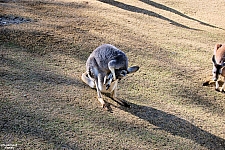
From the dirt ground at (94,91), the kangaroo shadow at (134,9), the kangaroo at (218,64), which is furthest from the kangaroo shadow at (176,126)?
the kangaroo shadow at (134,9)

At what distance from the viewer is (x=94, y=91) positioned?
15.1 ft

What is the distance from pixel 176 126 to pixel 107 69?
115 cm

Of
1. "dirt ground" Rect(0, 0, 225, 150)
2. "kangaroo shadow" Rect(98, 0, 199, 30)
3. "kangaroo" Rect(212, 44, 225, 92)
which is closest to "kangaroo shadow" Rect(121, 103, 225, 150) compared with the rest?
"dirt ground" Rect(0, 0, 225, 150)

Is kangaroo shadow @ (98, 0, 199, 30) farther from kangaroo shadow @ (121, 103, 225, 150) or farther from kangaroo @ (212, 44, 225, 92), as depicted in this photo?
kangaroo shadow @ (121, 103, 225, 150)

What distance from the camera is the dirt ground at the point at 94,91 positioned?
3.73 metres

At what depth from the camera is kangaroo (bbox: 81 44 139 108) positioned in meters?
3.89

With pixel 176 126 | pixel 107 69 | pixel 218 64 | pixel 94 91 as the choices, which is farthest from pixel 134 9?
pixel 176 126

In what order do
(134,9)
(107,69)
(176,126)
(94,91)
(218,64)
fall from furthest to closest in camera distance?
(134,9) → (218,64) → (94,91) → (107,69) → (176,126)

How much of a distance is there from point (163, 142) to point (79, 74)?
1828 millimetres

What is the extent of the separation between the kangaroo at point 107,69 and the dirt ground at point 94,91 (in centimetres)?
17

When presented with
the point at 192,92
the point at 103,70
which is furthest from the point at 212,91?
the point at 103,70

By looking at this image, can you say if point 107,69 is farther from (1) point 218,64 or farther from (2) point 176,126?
(1) point 218,64

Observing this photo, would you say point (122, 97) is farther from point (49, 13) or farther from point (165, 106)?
point (49, 13)

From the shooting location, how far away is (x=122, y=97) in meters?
4.50
